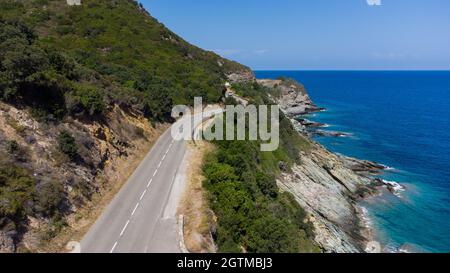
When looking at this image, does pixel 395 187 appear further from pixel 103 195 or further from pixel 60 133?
pixel 60 133

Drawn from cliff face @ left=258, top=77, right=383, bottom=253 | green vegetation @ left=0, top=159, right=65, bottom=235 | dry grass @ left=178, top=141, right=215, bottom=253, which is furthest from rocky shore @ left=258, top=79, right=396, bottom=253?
green vegetation @ left=0, top=159, right=65, bottom=235

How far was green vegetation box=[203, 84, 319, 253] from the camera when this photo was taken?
21.0 meters

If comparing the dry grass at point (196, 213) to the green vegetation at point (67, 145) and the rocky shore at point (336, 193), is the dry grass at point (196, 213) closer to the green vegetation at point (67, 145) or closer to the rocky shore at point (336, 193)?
the green vegetation at point (67, 145)


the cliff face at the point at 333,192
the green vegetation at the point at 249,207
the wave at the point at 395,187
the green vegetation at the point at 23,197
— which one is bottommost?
the wave at the point at 395,187

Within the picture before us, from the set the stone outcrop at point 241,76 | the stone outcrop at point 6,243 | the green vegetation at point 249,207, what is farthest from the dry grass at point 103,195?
the stone outcrop at point 241,76

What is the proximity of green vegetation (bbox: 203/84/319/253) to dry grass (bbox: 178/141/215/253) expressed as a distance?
1.90 feet

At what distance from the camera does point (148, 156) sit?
31000mm

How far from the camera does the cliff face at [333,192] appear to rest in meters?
34.4

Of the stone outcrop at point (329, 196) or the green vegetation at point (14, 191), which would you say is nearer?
the green vegetation at point (14, 191)

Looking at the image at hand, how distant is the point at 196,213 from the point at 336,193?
27.7 m

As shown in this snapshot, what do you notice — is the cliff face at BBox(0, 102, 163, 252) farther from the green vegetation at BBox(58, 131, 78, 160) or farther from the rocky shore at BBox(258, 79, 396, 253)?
the rocky shore at BBox(258, 79, 396, 253)

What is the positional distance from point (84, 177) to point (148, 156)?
828cm
